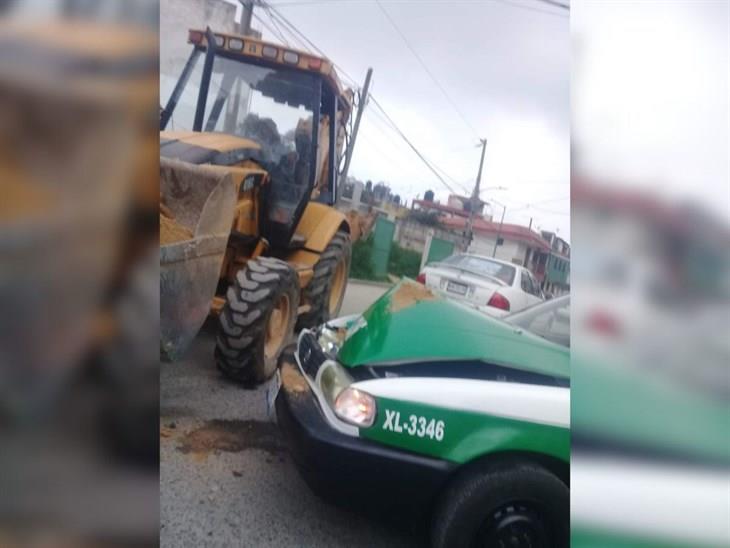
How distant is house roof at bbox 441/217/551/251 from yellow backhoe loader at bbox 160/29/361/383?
0.21 meters

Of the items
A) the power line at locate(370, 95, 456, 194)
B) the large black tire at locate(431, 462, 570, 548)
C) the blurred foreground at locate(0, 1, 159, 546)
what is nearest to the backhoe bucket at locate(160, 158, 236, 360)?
the blurred foreground at locate(0, 1, 159, 546)

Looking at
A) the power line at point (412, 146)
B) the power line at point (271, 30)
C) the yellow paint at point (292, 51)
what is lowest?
the power line at point (412, 146)

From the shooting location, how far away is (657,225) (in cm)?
86

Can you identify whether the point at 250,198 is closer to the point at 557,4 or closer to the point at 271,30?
the point at 271,30

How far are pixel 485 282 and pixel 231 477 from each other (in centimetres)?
59

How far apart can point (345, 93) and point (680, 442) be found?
31.5 inches

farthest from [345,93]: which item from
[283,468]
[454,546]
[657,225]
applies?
[454,546]

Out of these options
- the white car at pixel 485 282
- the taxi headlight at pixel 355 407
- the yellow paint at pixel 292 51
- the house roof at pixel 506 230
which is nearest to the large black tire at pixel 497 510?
the taxi headlight at pixel 355 407

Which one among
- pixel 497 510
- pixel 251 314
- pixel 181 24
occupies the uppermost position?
pixel 181 24

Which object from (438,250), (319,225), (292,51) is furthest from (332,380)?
(292,51)

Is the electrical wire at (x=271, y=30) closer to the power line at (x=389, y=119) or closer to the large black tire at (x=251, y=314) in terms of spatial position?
the power line at (x=389, y=119)

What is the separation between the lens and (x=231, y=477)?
1.08 metres

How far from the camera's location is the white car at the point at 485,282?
38.7 inches

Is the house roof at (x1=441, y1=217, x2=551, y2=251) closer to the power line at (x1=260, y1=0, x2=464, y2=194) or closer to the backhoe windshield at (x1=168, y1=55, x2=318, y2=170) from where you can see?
the power line at (x1=260, y1=0, x2=464, y2=194)
